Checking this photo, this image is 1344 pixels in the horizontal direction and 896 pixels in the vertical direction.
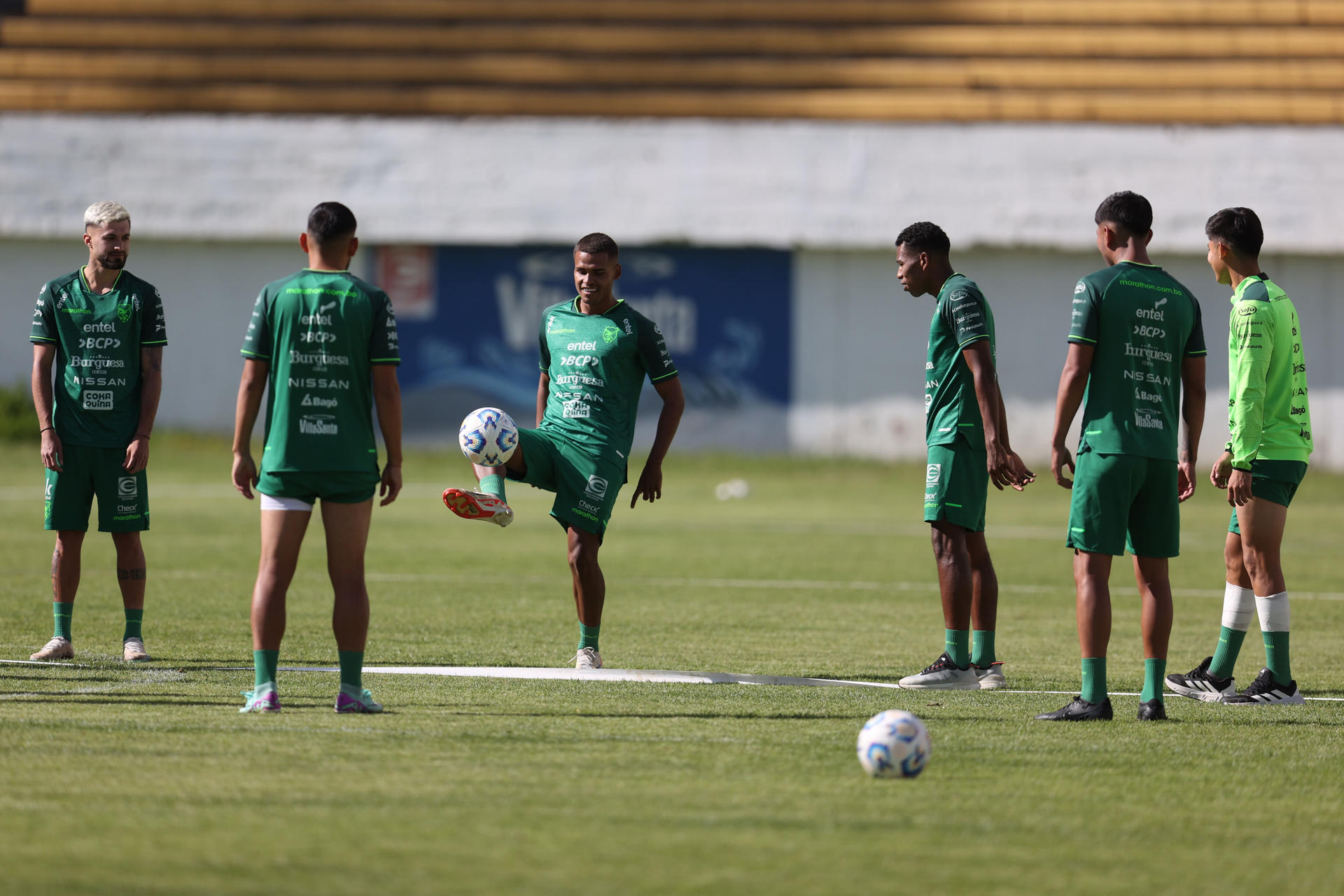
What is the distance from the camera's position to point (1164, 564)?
6742 millimetres

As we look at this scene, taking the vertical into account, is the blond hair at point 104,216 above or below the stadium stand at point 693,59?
below

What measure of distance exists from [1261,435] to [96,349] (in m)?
5.61

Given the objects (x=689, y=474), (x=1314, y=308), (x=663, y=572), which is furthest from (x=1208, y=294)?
(x=663, y=572)

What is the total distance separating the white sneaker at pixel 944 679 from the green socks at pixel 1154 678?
107 cm

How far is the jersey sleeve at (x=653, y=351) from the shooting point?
27.5ft

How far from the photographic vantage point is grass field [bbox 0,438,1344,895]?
4219 mm

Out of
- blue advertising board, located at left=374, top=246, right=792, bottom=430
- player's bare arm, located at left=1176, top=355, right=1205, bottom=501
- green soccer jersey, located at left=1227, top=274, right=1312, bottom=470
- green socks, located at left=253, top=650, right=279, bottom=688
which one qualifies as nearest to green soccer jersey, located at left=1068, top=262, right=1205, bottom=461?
player's bare arm, located at left=1176, top=355, right=1205, bottom=501

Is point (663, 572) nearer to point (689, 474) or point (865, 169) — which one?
point (689, 474)

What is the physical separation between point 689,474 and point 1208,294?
9280 mm

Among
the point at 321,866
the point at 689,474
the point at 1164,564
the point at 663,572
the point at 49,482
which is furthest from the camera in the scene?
the point at 689,474

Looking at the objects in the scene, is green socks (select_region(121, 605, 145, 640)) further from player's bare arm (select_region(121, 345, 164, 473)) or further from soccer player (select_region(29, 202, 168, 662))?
player's bare arm (select_region(121, 345, 164, 473))

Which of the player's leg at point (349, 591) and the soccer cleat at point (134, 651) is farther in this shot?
the soccer cleat at point (134, 651)

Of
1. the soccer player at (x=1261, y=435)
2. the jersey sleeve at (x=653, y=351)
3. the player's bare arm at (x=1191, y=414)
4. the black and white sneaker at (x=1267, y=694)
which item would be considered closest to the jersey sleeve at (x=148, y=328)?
the jersey sleeve at (x=653, y=351)

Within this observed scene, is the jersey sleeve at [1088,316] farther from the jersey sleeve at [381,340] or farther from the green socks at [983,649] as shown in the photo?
the jersey sleeve at [381,340]
